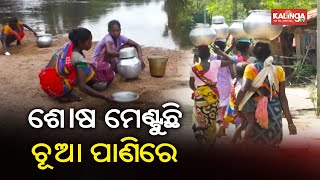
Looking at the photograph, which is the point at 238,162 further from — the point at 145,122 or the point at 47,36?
the point at 47,36

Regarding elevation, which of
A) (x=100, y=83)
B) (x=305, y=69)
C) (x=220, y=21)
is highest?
(x=220, y=21)

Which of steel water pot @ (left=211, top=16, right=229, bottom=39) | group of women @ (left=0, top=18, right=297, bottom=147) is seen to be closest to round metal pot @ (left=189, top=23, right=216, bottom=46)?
group of women @ (left=0, top=18, right=297, bottom=147)

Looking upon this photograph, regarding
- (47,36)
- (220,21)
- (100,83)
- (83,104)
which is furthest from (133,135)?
(47,36)

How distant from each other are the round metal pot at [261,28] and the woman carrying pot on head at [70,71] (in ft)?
4.37

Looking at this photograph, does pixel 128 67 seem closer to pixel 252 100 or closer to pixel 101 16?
pixel 252 100

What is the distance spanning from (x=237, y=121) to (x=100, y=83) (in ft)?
5.33

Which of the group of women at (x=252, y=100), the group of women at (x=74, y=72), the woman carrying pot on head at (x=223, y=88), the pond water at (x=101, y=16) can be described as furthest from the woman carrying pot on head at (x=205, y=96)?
the pond water at (x=101, y=16)

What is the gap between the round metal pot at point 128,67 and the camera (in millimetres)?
4828

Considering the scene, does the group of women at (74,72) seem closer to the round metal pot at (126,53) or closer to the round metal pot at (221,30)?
the round metal pot at (126,53)

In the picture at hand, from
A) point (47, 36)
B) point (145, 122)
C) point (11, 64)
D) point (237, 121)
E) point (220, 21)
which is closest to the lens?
point (145, 122)

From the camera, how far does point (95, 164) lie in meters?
2.80

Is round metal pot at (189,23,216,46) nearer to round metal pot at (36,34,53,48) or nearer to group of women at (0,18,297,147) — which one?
group of women at (0,18,297,147)

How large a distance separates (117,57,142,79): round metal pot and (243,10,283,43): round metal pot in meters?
1.83

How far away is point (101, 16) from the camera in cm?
1125
